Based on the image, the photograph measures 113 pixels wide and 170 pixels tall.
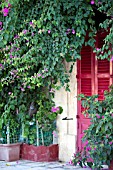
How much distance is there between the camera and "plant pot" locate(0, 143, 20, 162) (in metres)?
6.55

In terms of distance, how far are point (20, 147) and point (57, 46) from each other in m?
2.30

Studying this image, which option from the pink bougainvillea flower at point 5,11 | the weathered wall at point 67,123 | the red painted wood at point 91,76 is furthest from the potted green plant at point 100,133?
the pink bougainvillea flower at point 5,11

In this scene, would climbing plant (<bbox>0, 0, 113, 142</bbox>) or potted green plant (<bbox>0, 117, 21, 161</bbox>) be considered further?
potted green plant (<bbox>0, 117, 21, 161</bbox>)

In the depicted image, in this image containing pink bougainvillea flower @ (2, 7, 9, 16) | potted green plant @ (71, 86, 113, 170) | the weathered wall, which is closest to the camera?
potted green plant @ (71, 86, 113, 170)

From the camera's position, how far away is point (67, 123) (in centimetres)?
638

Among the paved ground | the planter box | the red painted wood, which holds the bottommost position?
the paved ground

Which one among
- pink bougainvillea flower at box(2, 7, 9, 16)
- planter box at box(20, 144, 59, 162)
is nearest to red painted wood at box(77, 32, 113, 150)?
planter box at box(20, 144, 59, 162)

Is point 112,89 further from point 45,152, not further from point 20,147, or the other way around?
point 20,147

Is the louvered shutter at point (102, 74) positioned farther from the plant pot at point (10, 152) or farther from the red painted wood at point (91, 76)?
the plant pot at point (10, 152)

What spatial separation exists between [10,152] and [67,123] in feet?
3.80

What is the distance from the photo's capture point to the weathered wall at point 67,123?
6.26m

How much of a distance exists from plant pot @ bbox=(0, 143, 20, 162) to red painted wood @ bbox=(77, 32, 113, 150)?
1.19m

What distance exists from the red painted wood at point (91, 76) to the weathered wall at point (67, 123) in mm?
107

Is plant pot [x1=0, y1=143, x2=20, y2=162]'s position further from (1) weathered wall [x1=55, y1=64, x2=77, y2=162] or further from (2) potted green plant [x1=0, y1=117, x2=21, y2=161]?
(1) weathered wall [x1=55, y1=64, x2=77, y2=162]
